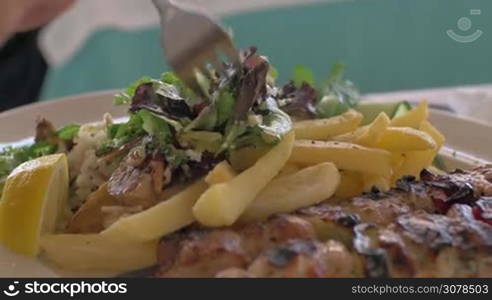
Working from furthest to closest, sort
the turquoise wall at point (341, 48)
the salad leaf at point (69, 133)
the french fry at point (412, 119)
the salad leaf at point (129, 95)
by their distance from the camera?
the turquoise wall at point (341, 48) < the salad leaf at point (69, 133) < the french fry at point (412, 119) < the salad leaf at point (129, 95)

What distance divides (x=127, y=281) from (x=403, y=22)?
142 inches

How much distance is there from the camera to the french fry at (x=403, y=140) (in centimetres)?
195

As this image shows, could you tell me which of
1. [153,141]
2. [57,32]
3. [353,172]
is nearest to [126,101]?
[153,141]

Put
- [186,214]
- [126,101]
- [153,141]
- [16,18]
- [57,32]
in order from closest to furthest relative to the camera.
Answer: [186,214] → [153,141] → [126,101] → [16,18] → [57,32]

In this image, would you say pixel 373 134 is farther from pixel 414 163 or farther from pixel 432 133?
pixel 432 133

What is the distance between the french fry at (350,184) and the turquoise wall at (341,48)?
113 inches

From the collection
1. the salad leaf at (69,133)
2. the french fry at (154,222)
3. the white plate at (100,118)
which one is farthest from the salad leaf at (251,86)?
the white plate at (100,118)

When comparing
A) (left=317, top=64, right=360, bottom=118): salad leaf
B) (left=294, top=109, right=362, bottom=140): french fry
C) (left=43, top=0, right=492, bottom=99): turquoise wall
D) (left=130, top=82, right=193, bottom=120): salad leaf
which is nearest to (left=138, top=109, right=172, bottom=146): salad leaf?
(left=130, top=82, right=193, bottom=120): salad leaf

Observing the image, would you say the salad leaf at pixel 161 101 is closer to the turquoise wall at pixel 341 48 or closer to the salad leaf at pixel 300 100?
the salad leaf at pixel 300 100

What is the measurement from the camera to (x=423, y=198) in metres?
1.75

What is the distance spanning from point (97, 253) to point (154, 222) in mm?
163

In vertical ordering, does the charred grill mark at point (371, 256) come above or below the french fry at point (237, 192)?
below

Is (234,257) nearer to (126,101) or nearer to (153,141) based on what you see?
(153,141)

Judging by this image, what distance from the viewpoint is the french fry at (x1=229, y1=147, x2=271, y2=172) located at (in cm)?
177
